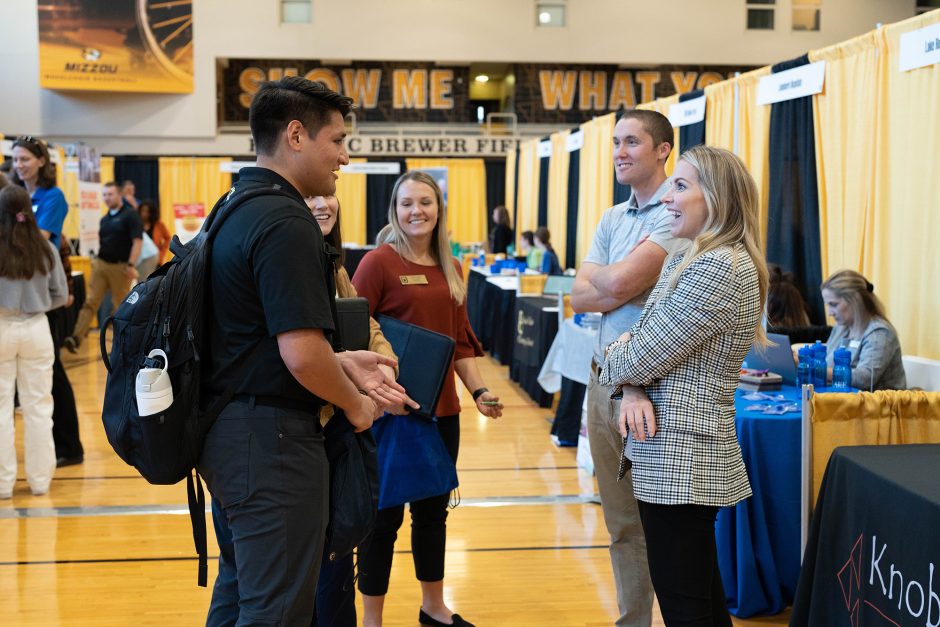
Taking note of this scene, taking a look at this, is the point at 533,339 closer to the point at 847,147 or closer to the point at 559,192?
the point at 847,147

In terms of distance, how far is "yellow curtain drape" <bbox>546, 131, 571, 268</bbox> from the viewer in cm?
1138

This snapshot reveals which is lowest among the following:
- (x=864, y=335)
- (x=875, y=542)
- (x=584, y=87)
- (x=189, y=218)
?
(x=875, y=542)

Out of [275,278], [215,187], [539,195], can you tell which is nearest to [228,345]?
[275,278]

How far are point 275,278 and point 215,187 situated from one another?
16.3 m

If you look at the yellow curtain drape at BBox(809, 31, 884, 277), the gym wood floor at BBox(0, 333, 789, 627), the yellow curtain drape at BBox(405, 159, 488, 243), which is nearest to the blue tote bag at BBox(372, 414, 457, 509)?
the gym wood floor at BBox(0, 333, 789, 627)

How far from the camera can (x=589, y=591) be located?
3059 mm

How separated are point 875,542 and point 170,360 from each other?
4.67 ft

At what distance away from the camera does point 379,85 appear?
1873cm

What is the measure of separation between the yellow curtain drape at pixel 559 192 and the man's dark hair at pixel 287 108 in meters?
9.72

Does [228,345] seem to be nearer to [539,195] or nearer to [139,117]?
[539,195]

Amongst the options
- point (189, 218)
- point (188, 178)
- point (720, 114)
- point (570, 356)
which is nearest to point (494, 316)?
point (720, 114)

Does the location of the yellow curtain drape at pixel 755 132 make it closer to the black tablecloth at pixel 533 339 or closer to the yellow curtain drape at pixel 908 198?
the yellow curtain drape at pixel 908 198

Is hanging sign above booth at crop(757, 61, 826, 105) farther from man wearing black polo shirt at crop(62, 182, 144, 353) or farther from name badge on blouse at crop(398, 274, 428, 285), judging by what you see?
man wearing black polo shirt at crop(62, 182, 144, 353)

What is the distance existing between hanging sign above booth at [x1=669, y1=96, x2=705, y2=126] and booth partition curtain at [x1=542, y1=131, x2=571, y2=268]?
414cm
